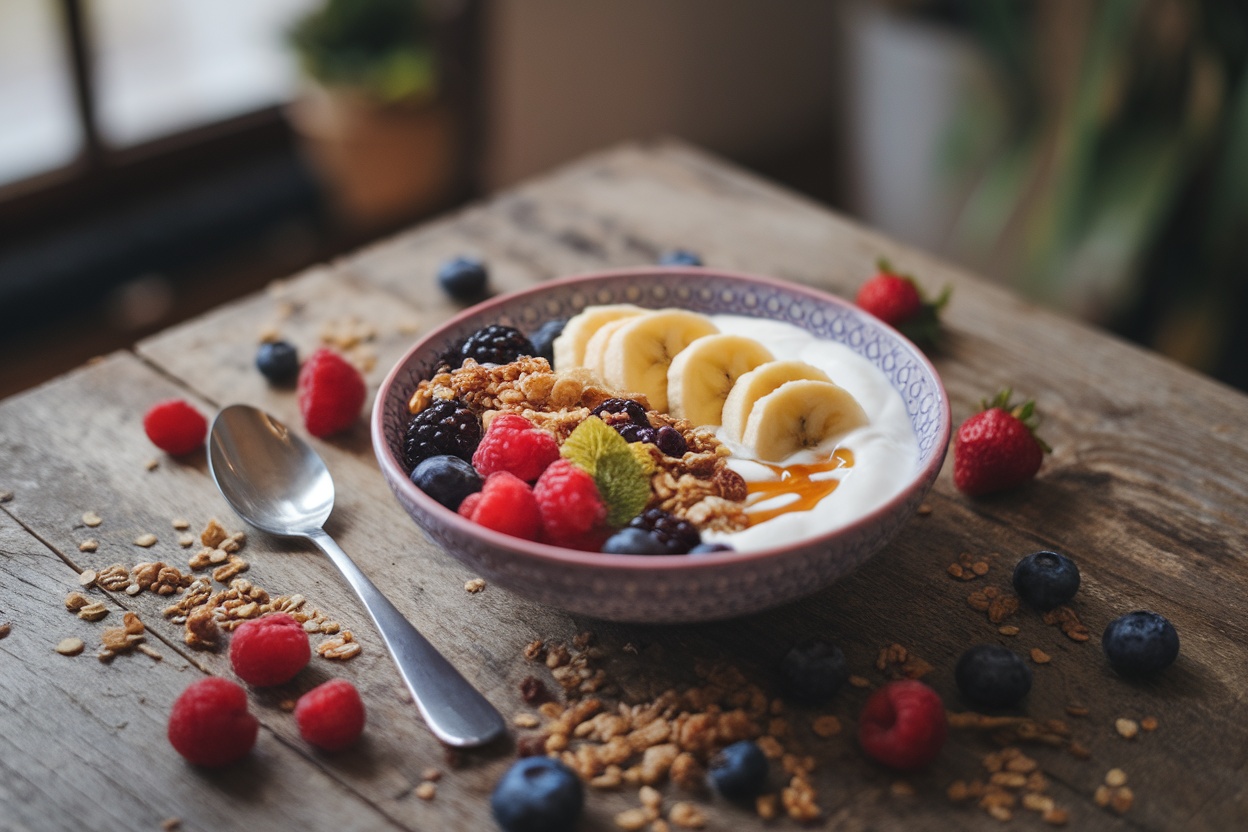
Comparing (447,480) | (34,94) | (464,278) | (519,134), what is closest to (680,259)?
(464,278)

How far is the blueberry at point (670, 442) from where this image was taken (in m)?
1.11

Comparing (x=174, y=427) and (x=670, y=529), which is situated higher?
(x=670, y=529)

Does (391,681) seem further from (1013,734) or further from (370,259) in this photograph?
(370,259)

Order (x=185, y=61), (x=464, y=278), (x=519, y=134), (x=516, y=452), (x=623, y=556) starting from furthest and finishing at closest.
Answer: (x=519, y=134) → (x=185, y=61) → (x=464, y=278) → (x=516, y=452) → (x=623, y=556)

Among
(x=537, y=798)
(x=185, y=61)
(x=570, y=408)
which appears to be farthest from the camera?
(x=185, y=61)

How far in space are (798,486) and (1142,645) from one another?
0.34 m

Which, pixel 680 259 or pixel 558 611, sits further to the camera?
pixel 680 259

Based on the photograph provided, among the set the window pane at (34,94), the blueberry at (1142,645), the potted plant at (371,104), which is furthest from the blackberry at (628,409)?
the window pane at (34,94)

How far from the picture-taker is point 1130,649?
3.32ft

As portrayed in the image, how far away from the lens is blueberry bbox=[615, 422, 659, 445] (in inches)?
43.9

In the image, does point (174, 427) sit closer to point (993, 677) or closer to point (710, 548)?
point (710, 548)

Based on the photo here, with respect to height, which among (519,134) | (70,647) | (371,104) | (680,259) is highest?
(680,259)

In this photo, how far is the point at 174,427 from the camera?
1292 millimetres

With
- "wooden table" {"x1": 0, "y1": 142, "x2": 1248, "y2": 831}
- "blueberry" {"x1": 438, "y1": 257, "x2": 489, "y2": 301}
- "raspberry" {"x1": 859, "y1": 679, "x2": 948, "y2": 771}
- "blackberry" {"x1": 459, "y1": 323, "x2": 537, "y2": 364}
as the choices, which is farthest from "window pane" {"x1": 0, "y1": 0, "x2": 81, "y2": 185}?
"raspberry" {"x1": 859, "y1": 679, "x2": 948, "y2": 771}
